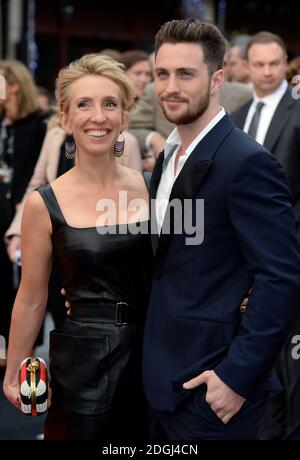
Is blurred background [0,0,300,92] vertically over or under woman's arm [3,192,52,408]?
over

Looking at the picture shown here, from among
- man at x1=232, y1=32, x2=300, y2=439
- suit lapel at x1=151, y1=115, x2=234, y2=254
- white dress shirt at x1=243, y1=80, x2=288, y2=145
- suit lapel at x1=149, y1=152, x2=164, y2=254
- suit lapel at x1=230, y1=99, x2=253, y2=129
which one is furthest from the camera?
suit lapel at x1=230, y1=99, x2=253, y2=129

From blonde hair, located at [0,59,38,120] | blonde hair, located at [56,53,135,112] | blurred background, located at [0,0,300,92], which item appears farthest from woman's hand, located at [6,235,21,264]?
blurred background, located at [0,0,300,92]

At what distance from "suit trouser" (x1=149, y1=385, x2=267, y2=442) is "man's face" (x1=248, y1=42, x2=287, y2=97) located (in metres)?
3.17

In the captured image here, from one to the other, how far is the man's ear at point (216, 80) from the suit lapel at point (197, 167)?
0.33ft

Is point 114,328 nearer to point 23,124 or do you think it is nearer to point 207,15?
point 23,124

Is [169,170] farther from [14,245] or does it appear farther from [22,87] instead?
[22,87]

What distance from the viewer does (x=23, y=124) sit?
21.5 ft

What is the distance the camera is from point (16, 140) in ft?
21.4

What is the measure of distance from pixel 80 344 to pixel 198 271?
56 centimetres

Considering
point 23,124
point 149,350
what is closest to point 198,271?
point 149,350

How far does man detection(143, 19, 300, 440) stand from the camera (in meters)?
2.59

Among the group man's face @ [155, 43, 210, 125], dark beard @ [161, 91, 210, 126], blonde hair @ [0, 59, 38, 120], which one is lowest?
dark beard @ [161, 91, 210, 126]

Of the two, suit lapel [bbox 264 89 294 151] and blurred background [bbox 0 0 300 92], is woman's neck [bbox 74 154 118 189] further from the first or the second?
blurred background [bbox 0 0 300 92]

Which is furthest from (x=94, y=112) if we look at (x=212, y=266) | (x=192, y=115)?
(x=212, y=266)
